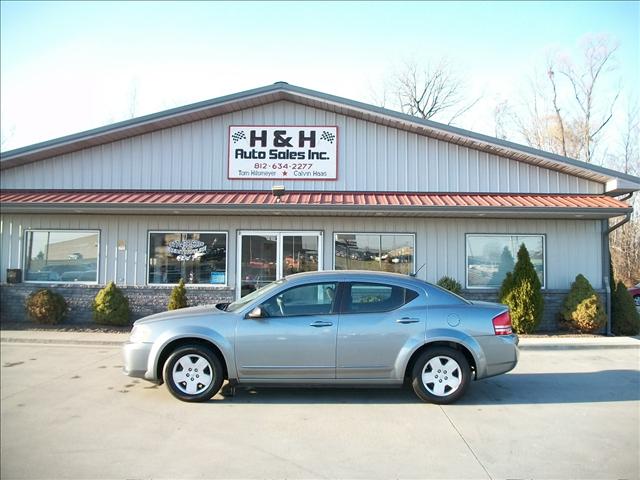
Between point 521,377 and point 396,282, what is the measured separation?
292 cm

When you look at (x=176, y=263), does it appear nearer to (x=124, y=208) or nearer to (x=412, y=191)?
(x=124, y=208)

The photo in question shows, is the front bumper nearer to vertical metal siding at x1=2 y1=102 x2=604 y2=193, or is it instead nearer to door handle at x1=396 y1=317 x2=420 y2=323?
door handle at x1=396 y1=317 x2=420 y2=323

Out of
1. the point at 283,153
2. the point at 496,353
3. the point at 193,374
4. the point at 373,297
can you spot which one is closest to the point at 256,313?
the point at 193,374

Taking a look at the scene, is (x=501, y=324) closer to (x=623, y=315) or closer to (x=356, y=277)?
(x=356, y=277)

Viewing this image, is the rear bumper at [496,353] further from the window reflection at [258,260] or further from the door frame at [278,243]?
the window reflection at [258,260]

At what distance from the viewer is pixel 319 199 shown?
11414 mm

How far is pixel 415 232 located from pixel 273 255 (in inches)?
140

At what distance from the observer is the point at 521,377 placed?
294 inches

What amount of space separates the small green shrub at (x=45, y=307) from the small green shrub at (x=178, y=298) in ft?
8.59

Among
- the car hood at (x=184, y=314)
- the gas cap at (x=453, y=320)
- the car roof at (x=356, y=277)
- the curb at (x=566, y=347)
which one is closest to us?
the gas cap at (x=453, y=320)

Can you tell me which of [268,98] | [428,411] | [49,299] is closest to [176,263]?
[49,299]

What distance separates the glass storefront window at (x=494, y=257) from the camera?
1214 cm

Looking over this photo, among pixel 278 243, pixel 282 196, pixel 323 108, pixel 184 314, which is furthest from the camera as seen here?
pixel 323 108

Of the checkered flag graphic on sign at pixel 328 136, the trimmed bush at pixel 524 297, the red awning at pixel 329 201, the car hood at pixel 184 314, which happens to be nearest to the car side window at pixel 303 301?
the car hood at pixel 184 314
